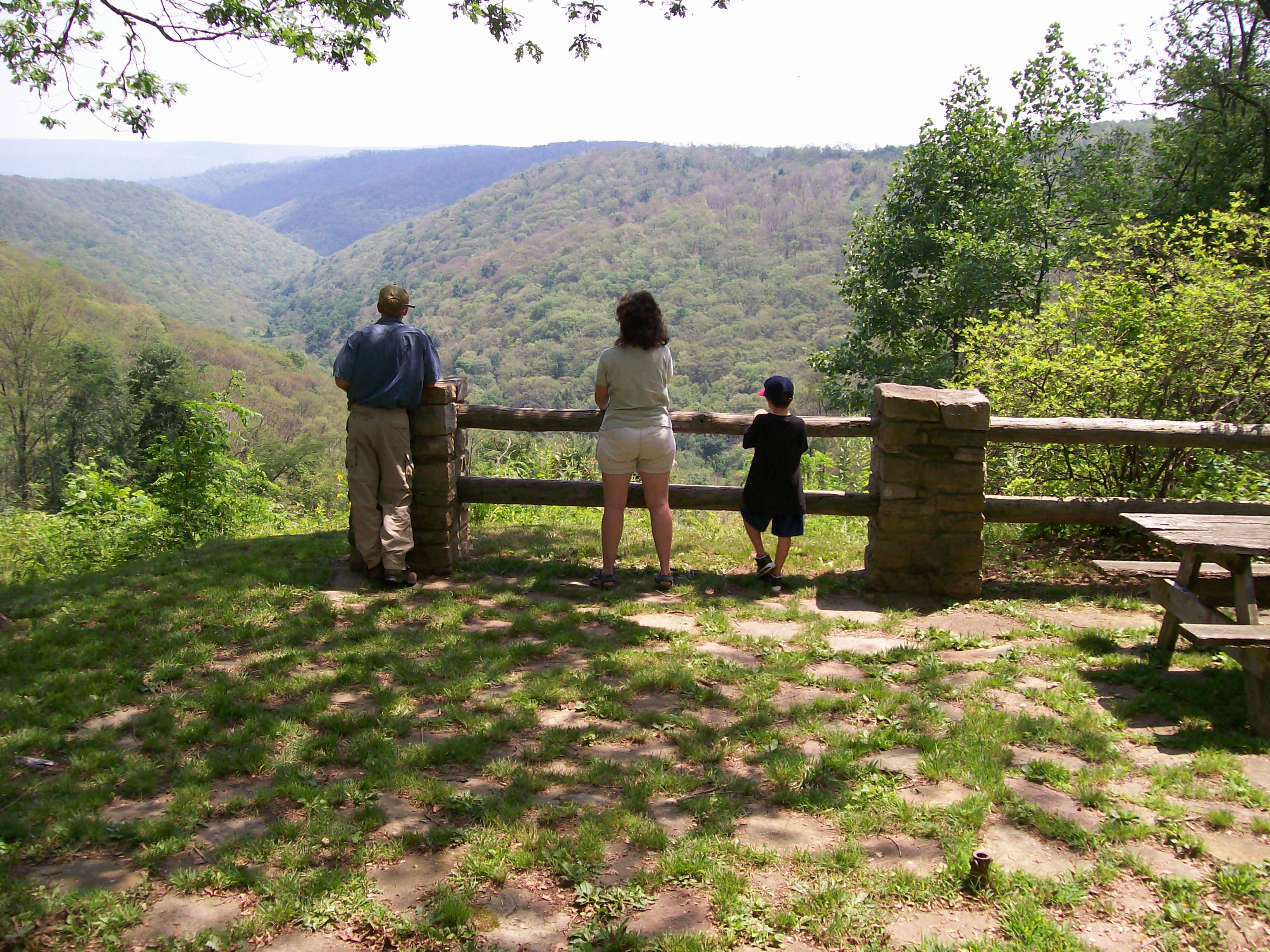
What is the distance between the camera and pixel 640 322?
5098mm

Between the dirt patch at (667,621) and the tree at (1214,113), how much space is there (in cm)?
1576

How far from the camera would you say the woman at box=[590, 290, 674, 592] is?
5.13m

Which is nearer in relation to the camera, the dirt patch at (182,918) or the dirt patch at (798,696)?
the dirt patch at (182,918)

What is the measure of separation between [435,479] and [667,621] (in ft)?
5.94

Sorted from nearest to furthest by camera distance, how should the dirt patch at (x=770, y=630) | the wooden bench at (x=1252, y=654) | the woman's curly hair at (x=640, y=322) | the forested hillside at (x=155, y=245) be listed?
the wooden bench at (x=1252, y=654) < the dirt patch at (x=770, y=630) < the woman's curly hair at (x=640, y=322) < the forested hillside at (x=155, y=245)

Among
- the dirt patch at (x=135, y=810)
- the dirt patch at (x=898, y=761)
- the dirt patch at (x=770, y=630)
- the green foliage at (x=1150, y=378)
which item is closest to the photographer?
the dirt patch at (x=135, y=810)

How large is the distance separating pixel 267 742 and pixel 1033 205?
63.0 feet

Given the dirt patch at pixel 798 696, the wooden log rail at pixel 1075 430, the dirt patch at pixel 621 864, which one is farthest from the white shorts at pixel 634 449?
the dirt patch at pixel 621 864

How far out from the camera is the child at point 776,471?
5.32 m

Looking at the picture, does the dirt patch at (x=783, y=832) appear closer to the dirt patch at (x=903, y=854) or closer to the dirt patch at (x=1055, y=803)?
the dirt patch at (x=903, y=854)

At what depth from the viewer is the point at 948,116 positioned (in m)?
20.2

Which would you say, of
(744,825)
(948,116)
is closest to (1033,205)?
(948,116)

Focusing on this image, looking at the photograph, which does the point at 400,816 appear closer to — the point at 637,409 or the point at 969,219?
the point at 637,409

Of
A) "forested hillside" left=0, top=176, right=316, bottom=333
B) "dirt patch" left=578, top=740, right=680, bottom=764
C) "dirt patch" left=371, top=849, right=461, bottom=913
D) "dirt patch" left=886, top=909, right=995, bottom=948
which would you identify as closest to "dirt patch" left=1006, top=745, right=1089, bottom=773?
"dirt patch" left=886, top=909, right=995, bottom=948
